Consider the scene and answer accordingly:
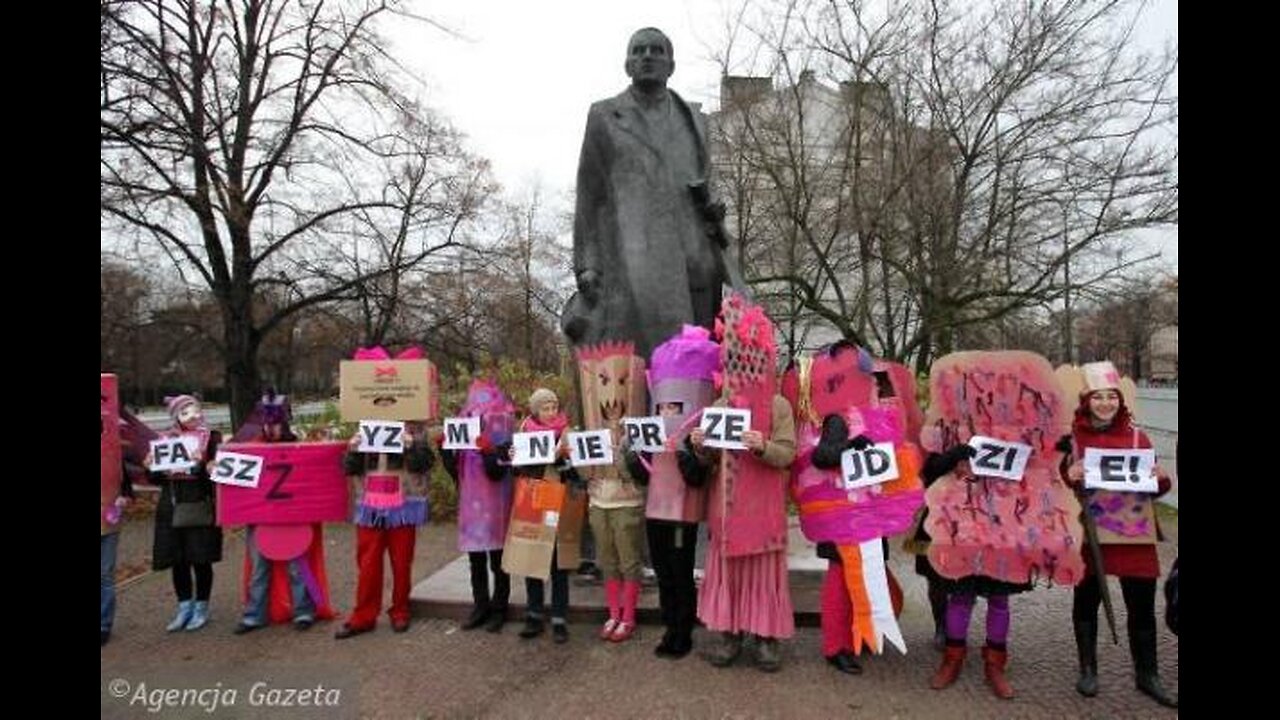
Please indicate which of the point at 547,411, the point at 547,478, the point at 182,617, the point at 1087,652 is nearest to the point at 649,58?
the point at 547,411

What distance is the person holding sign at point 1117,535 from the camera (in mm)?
4223

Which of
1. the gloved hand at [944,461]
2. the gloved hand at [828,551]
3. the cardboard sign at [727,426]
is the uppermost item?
the cardboard sign at [727,426]

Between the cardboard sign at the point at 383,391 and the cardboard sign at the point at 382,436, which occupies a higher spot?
the cardboard sign at the point at 383,391

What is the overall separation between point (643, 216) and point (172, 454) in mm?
3778

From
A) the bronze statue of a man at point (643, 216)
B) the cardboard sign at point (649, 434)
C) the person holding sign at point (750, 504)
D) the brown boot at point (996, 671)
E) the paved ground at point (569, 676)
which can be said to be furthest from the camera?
the bronze statue of a man at point (643, 216)

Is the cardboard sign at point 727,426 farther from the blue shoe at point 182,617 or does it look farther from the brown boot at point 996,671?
the blue shoe at point 182,617

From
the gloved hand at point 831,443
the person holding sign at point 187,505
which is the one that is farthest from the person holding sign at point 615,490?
the person holding sign at point 187,505

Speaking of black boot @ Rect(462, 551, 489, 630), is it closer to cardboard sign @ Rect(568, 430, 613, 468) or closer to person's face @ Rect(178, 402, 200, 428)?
cardboard sign @ Rect(568, 430, 613, 468)

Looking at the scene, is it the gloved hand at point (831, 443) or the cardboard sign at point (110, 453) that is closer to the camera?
the gloved hand at point (831, 443)

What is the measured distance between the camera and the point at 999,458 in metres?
4.27

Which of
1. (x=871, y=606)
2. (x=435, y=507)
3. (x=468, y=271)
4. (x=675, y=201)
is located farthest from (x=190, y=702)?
(x=468, y=271)

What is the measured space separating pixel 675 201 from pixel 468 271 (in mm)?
12420

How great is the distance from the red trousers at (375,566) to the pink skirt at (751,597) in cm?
219

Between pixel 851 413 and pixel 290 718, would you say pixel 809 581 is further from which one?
pixel 290 718
